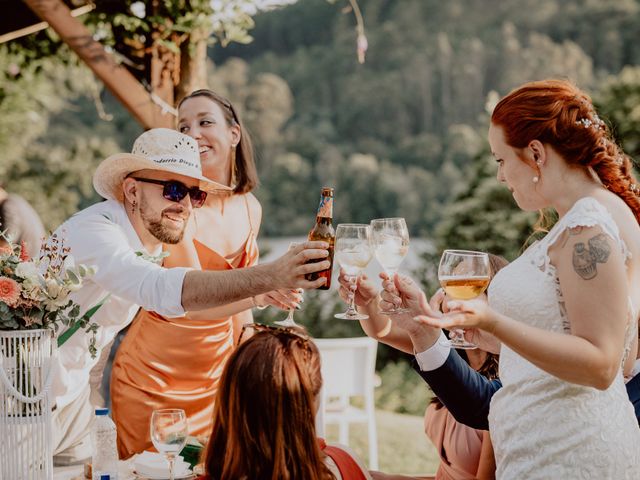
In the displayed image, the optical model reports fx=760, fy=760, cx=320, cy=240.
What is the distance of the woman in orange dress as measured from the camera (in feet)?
10.7

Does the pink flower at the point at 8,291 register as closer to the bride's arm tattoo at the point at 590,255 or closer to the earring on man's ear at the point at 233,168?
the bride's arm tattoo at the point at 590,255

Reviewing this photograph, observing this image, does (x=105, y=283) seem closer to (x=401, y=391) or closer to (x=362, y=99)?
(x=401, y=391)

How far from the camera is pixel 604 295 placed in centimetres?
181

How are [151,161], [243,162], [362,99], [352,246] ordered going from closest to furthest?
[352,246]
[151,161]
[243,162]
[362,99]

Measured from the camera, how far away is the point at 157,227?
2.85 metres

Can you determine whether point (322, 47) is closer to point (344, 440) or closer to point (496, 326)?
point (344, 440)

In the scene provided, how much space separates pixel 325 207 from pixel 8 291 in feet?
3.23

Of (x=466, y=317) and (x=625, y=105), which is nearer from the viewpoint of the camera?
(x=466, y=317)

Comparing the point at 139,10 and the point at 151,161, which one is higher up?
the point at 139,10

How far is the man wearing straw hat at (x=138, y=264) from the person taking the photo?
244 cm

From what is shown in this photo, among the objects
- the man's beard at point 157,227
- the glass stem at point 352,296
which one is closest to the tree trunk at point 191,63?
the man's beard at point 157,227

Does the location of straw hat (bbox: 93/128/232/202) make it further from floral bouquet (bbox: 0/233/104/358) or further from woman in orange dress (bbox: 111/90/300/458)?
floral bouquet (bbox: 0/233/104/358)

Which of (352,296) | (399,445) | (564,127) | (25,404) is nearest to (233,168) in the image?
(352,296)

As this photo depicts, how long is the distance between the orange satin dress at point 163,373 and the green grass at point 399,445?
125 inches
